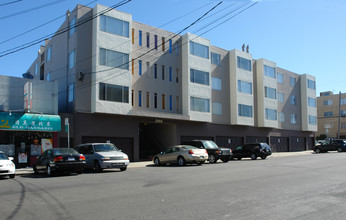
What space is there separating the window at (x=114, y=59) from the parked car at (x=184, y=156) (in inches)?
360

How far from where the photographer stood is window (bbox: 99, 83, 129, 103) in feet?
84.2

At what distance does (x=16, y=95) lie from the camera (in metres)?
22.6

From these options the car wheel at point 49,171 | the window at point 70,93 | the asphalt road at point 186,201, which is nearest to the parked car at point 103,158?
the car wheel at point 49,171

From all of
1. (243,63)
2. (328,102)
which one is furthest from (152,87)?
(328,102)

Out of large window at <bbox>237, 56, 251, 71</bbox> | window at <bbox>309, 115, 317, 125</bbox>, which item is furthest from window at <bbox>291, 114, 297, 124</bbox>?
large window at <bbox>237, 56, 251, 71</bbox>

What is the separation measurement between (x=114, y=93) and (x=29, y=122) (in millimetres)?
7079

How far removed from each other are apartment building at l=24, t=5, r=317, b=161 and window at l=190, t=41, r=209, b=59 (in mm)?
104

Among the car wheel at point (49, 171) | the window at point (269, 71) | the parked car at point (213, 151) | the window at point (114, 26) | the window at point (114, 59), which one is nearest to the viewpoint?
the car wheel at point (49, 171)

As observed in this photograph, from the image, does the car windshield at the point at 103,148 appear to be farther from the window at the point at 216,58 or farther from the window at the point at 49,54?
the window at the point at 216,58

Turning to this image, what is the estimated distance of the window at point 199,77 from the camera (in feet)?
107

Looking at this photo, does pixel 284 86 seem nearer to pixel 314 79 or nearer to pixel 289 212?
pixel 314 79

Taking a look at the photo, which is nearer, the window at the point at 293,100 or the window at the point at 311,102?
the window at the point at 293,100

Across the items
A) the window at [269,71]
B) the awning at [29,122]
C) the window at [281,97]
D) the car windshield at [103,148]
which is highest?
the window at [269,71]

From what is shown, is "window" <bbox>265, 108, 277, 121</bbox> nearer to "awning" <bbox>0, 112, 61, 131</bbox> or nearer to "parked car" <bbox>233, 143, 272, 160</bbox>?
"parked car" <bbox>233, 143, 272, 160</bbox>
